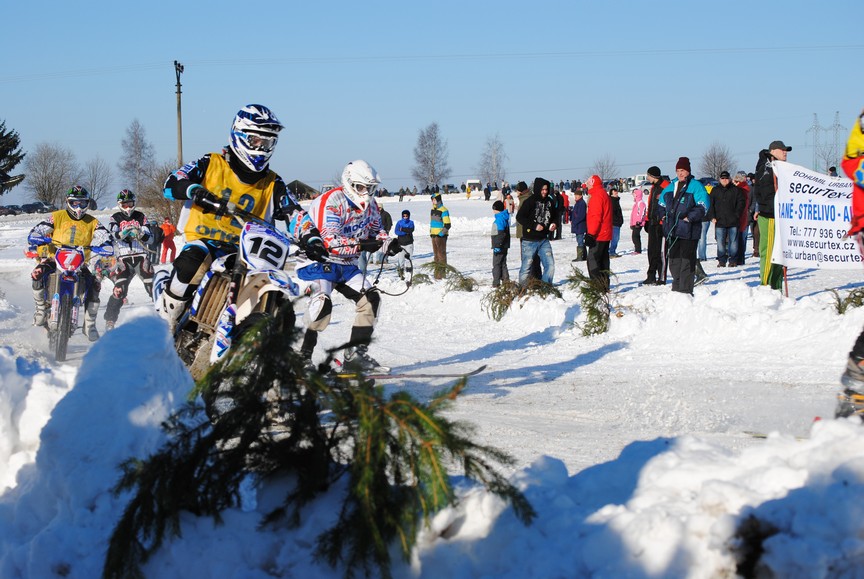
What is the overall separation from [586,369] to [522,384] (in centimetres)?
109

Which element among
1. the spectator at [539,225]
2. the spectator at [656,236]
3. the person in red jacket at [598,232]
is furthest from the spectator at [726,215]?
the spectator at [539,225]

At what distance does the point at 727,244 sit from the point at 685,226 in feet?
22.2

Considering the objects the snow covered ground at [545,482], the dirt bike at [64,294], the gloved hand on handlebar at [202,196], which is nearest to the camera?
the snow covered ground at [545,482]

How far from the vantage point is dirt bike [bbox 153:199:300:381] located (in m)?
6.37

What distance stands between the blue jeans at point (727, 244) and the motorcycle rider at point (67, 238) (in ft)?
43.2

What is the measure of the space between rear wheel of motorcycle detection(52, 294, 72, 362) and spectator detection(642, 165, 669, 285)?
10.3 metres

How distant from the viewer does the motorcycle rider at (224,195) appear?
6750 millimetres

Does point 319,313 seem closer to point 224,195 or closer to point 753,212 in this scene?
point 224,195

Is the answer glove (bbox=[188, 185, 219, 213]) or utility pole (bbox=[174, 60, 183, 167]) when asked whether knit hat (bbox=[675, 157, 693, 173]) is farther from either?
utility pole (bbox=[174, 60, 183, 167])

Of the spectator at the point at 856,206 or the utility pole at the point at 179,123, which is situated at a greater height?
the utility pole at the point at 179,123

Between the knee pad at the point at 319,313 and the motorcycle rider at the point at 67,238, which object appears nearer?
the knee pad at the point at 319,313

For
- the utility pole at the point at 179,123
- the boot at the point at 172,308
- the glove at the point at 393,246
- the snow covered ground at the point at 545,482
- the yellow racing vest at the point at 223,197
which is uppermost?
the utility pole at the point at 179,123

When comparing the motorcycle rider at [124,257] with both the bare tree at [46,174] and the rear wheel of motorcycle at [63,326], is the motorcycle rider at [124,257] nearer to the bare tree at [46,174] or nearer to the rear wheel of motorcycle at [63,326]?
the rear wheel of motorcycle at [63,326]

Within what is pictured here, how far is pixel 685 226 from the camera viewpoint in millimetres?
13852
